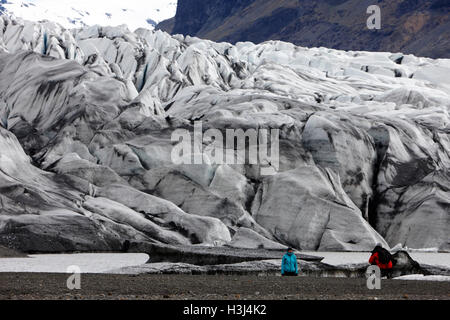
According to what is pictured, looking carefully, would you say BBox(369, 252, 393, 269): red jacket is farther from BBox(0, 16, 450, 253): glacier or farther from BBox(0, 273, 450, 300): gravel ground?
BBox(0, 16, 450, 253): glacier

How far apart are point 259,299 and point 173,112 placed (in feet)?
174

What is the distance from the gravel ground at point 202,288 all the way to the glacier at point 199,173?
12.3 meters

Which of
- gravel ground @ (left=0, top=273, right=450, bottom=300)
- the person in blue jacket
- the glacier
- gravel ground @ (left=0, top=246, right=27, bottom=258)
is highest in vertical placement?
the glacier

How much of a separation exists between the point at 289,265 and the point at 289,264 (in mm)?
47

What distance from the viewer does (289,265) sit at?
2438 cm

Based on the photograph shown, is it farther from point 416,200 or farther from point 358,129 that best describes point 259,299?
point 358,129

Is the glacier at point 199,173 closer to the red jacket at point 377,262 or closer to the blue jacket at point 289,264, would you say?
the blue jacket at point 289,264

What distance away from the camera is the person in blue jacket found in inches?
957

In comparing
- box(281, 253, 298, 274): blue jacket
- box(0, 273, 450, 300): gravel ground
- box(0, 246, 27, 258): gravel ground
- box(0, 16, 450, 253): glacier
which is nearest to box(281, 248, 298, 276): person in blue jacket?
box(281, 253, 298, 274): blue jacket

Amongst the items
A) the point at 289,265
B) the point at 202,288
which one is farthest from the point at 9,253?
the point at 202,288

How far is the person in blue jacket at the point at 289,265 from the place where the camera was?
2430 cm

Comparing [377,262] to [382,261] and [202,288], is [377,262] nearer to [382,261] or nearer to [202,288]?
[382,261]

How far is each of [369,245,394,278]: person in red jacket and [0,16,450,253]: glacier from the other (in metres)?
11.0

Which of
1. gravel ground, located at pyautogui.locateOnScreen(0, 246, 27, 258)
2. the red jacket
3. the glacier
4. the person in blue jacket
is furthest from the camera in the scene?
the glacier
